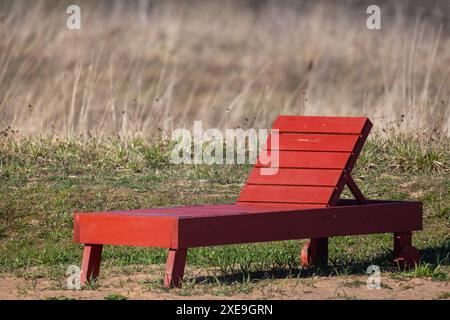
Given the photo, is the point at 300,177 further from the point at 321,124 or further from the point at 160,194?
the point at 160,194

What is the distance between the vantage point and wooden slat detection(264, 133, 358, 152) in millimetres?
8711

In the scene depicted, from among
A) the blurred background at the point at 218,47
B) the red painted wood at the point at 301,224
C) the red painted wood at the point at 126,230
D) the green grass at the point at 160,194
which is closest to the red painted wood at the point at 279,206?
the red painted wood at the point at 301,224

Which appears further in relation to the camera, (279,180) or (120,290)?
(279,180)

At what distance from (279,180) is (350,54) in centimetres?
1950

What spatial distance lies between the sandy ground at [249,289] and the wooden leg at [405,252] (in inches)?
13.0

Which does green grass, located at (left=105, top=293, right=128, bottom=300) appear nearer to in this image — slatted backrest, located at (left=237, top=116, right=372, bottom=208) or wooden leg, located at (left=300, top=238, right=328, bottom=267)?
slatted backrest, located at (left=237, top=116, right=372, bottom=208)

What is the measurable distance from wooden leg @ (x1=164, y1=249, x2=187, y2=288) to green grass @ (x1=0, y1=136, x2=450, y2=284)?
52 centimetres

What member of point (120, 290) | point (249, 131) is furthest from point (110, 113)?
point (120, 290)

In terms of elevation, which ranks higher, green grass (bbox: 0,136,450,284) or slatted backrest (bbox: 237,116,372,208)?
slatted backrest (bbox: 237,116,372,208)

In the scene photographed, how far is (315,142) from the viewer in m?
8.91

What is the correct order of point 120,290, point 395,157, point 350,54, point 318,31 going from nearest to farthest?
point 120,290 → point 395,157 → point 318,31 → point 350,54

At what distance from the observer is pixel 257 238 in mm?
7941

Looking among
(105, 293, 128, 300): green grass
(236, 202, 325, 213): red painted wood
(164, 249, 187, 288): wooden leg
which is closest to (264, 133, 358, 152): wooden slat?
(236, 202, 325, 213): red painted wood

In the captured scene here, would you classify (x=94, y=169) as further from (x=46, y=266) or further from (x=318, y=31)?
(x=318, y=31)
